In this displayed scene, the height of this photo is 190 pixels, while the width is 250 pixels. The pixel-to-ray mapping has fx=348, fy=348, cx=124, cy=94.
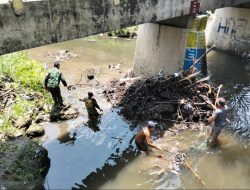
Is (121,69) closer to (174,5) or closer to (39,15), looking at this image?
(174,5)

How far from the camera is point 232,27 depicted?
20.3m

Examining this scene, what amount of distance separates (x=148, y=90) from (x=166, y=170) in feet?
13.5

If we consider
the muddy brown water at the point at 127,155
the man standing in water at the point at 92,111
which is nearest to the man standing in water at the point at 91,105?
the man standing in water at the point at 92,111

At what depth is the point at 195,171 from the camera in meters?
9.65

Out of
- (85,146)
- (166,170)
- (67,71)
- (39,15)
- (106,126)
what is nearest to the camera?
(39,15)

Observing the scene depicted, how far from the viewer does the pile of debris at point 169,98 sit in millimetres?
12204

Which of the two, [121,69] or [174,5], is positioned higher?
[174,5]

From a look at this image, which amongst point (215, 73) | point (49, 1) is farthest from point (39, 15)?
point (215, 73)

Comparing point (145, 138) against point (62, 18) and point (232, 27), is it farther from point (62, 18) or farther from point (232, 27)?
point (232, 27)

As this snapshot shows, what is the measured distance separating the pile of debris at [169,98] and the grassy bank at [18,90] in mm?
2833

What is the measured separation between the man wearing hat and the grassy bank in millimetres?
3682

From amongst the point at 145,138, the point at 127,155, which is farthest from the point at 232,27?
the point at 127,155

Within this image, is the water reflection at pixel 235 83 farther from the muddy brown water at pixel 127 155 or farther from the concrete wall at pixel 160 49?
the concrete wall at pixel 160 49

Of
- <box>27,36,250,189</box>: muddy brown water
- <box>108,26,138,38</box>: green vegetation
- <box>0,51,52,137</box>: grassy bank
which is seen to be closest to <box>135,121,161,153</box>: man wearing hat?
<box>27,36,250,189</box>: muddy brown water
